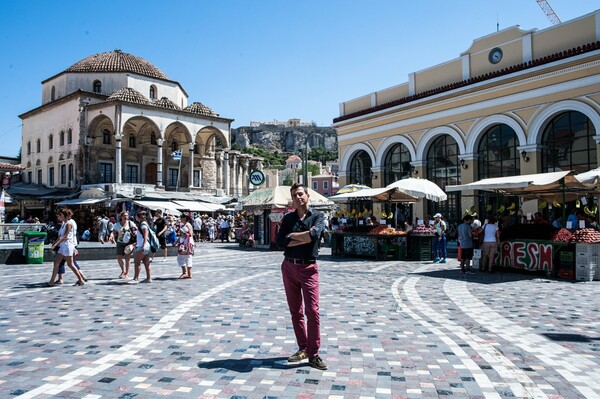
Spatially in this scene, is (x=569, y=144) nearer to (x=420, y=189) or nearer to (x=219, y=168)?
(x=420, y=189)

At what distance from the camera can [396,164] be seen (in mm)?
25266

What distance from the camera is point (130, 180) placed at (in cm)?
3769

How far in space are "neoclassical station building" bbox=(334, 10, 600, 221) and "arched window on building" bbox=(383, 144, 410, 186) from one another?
5 cm

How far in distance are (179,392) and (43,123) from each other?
42.7m

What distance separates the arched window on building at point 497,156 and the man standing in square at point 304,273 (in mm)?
16429

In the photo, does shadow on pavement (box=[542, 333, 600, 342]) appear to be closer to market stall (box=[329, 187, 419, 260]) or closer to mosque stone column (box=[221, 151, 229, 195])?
market stall (box=[329, 187, 419, 260])

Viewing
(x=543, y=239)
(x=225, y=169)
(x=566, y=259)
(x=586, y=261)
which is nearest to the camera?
(x=586, y=261)

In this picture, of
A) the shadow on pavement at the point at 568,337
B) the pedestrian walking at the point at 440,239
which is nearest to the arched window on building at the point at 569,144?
the pedestrian walking at the point at 440,239

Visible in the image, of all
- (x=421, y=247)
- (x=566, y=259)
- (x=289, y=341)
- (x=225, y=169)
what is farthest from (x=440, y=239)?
(x=225, y=169)

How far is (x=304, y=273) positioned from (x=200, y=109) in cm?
3535

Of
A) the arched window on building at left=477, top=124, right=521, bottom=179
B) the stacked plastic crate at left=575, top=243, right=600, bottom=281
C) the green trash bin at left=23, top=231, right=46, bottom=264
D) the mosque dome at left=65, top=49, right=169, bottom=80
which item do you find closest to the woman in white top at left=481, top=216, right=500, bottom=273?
the stacked plastic crate at left=575, top=243, right=600, bottom=281

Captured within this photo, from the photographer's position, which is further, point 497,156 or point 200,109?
point 200,109

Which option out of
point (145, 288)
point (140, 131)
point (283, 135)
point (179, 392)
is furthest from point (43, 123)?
point (283, 135)

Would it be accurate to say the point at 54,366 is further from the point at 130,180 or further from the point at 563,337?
the point at 130,180
